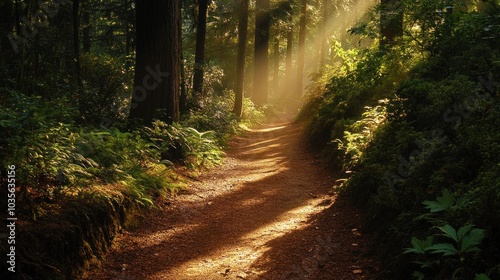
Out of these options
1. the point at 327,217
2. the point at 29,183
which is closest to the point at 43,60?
the point at 29,183

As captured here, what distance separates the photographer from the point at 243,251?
531cm

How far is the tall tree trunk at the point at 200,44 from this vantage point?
1588 centimetres

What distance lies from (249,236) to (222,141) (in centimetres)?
752

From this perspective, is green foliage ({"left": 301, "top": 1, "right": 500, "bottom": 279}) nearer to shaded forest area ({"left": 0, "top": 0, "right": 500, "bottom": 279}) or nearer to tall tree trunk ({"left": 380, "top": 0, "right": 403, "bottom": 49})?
shaded forest area ({"left": 0, "top": 0, "right": 500, "bottom": 279})

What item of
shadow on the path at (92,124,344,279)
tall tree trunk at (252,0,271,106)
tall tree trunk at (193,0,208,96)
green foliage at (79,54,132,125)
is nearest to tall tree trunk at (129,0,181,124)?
green foliage at (79,54,132,125)

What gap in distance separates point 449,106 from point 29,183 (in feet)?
19.5

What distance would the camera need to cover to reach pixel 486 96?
17.5 feet

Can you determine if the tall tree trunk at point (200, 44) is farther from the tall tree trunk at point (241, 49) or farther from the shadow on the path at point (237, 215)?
the shadow on the path at point (237, 215)

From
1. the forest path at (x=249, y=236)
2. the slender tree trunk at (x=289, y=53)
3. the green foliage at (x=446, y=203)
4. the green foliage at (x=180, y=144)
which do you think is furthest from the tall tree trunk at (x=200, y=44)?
the slender tree trunk at (x=289, y=53)

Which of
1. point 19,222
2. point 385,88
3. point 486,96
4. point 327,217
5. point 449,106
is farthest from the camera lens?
point 385,88

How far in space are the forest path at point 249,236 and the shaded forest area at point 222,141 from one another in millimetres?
314

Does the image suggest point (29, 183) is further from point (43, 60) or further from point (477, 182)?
point (43, 60)

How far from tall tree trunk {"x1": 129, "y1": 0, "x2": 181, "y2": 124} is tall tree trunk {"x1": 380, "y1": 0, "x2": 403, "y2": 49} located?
18.3ft

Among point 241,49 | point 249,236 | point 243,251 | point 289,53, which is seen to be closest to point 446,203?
point 243,251
